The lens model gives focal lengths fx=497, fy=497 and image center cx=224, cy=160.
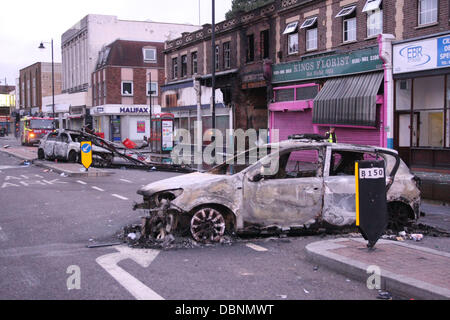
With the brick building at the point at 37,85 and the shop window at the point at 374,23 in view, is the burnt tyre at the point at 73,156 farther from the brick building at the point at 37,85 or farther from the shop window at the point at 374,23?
the brick building at the point at 37,85

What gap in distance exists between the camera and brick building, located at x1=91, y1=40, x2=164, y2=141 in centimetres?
5441

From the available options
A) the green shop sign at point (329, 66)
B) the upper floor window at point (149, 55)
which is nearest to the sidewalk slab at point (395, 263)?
the green shop sign at point (329, 66)

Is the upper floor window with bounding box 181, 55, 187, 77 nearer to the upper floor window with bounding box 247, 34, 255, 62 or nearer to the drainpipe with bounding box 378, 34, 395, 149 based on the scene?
the upper floor window with bounding box 247, 34, 255, 62

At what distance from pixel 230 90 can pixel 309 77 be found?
295 inches

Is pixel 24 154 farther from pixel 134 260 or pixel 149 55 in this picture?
pixel 134 260

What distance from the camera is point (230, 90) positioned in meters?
31.3

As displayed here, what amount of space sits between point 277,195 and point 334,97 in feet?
52.0

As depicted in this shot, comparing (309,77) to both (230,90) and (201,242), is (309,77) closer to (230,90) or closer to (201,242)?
(230,90)

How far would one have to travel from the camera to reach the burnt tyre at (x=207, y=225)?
25.4ft

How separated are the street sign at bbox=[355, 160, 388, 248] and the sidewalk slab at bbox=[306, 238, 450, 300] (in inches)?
10.4

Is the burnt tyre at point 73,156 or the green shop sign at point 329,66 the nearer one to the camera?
the green shop sign at point 329,66

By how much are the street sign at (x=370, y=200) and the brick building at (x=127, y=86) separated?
49.2m

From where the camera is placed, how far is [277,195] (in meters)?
7.97

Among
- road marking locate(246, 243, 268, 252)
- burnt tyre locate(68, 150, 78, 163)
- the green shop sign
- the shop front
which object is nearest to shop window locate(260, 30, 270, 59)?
the green shop sign
